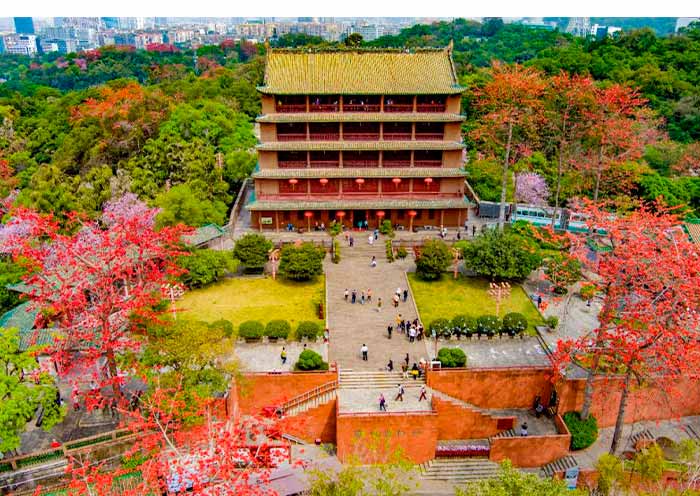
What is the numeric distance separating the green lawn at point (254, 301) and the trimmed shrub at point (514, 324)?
34.6ft

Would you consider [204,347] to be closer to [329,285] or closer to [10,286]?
[329,285]

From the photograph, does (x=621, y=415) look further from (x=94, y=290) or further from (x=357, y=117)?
(x=357, y=117)

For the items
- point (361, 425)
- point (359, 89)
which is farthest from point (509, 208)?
point (361, 425)

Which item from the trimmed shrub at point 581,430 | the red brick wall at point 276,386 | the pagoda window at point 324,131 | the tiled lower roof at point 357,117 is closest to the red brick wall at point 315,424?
the red brick wall at point 276,386

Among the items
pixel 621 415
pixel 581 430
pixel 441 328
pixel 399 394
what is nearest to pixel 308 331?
pixel 399 394

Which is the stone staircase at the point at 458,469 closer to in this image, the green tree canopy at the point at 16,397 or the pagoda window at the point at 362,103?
the green tree canopy at the point at 16,397

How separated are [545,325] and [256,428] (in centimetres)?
1713

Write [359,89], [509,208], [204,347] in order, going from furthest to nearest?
1. [509,208]
2. [359,89]
3. [204,347]

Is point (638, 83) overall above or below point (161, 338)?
above

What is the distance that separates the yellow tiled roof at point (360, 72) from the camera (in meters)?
41.6

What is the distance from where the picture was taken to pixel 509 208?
4788 cm

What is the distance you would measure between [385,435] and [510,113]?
23.7 metres

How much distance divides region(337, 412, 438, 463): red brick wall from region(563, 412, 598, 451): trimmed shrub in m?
6.53

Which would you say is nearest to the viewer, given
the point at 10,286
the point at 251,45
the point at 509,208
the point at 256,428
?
the point at 256,428
